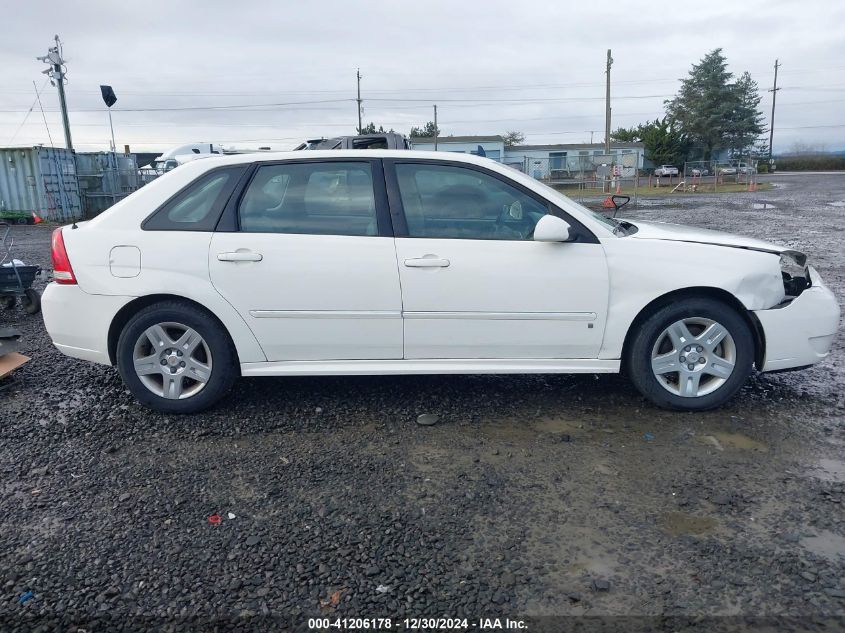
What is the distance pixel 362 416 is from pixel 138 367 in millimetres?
1469

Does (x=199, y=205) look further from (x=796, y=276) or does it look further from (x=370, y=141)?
(x=370, y=141)

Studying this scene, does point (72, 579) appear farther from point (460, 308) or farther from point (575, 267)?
point (575, 267)

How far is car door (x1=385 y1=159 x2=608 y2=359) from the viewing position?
14.0 ft

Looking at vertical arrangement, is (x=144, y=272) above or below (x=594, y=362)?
above

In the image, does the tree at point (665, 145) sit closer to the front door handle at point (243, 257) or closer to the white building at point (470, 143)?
the white building at point (470, 143)

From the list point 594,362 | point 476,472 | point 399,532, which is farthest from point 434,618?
point 594,362

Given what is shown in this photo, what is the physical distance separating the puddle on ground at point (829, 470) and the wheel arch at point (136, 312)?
342 cm

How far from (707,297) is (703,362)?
41 centimetres

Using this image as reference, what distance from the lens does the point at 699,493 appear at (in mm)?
3441

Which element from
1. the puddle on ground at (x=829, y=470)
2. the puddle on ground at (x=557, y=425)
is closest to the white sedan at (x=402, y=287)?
the puddle on ground at (x=557, y=425)

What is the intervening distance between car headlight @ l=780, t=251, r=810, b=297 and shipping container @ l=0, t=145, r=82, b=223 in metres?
21.0

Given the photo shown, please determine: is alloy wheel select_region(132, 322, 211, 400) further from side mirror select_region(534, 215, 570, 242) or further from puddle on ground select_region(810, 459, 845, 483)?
puddle on ground select_region(810, 459, 845, 483)

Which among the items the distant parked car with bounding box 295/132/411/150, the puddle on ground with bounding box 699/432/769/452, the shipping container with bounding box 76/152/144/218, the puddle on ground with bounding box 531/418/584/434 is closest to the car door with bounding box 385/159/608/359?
the puddle on ground with bounding box 531/418/584/434

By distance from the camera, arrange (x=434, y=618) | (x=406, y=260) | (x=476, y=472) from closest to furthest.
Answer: (x=434, y=618), (x=476, y=472), (x=406, y=260)
